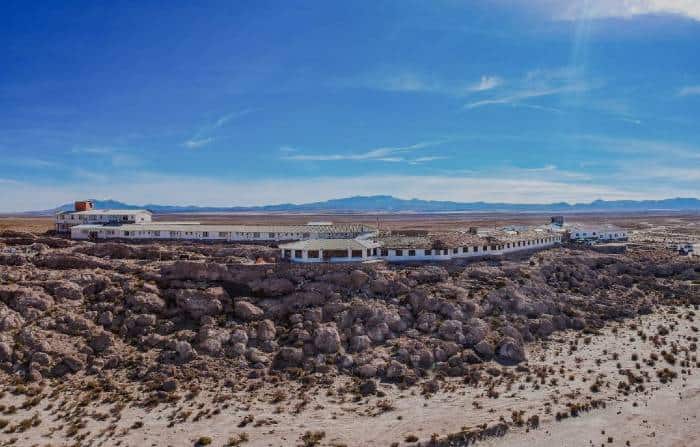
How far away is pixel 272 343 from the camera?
3475cm

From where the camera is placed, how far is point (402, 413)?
27172 millimetres

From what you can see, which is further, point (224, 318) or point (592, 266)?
point (592, 266)

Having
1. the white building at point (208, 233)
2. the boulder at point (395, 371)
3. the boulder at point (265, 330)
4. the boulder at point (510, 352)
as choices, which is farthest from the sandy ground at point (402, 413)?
the white building at point (208, 233)

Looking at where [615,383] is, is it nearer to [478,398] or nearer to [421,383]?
[478,398]

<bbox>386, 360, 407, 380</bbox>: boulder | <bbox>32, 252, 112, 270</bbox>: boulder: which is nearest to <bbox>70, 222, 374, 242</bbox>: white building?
<bbox>32, 252, 112, 270</bbox>: boulder

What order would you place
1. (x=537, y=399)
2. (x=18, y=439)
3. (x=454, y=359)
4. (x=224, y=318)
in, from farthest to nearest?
(x=224, y=318) → (x=454, y=359) → (x=537, y=399) → (x=18, y=439)

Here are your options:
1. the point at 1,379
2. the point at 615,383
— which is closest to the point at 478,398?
the point at 615,383

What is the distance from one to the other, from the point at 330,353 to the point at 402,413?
27.3ft

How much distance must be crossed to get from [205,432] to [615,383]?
26.7m

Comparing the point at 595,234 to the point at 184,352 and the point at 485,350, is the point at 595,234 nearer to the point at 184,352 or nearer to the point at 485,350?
the point at 485,350

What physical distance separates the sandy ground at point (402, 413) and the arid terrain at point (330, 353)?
4.5 inches

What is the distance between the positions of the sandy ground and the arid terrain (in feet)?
0.38

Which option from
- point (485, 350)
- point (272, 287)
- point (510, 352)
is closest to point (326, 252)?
point (272, 287)

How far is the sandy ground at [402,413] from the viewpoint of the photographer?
974 inches
